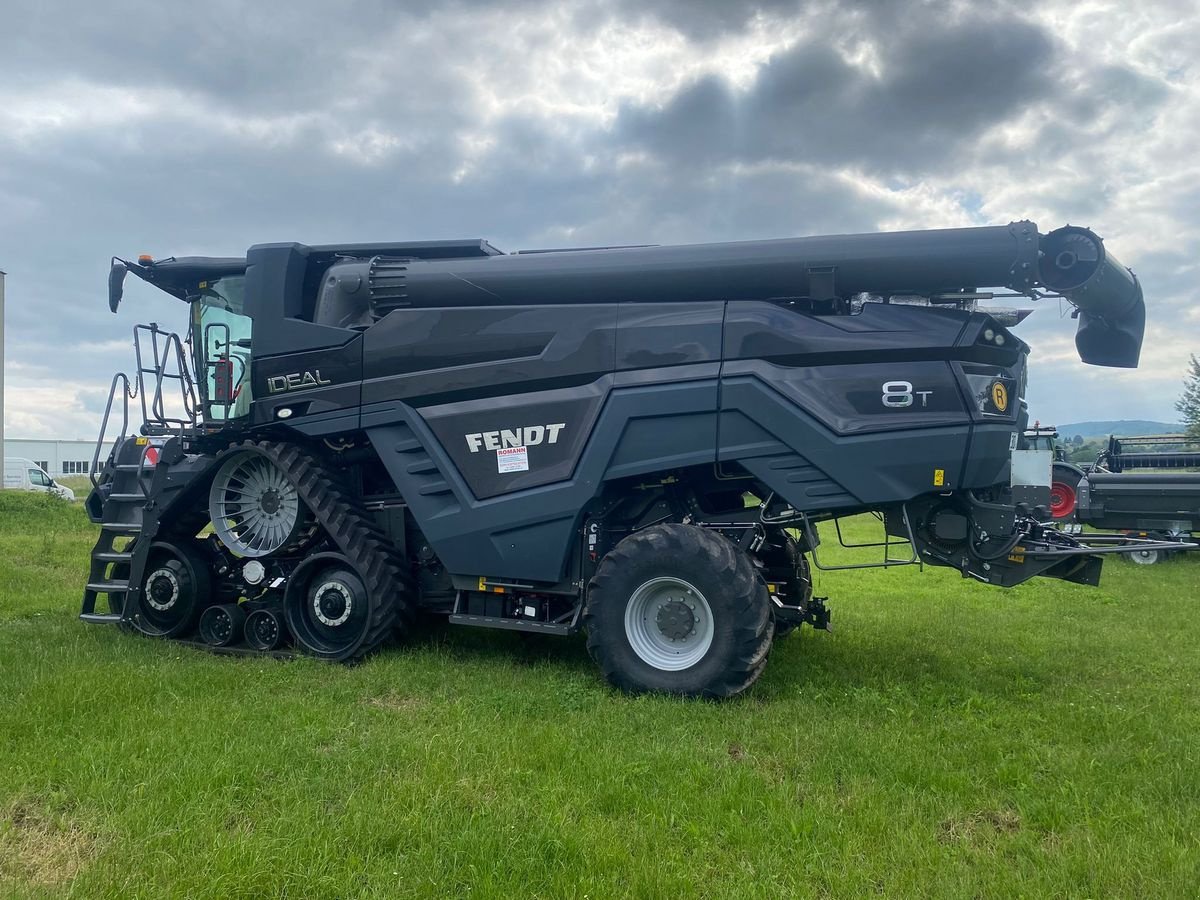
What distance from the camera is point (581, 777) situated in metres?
4.60

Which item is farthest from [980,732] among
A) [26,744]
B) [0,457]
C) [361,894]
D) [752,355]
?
[0,457]

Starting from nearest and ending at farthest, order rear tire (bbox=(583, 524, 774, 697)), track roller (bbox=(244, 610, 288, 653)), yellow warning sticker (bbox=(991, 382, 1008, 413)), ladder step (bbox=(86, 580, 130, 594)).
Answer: rear tire (bbox=(583, 524, 774, 697)) < yellow warning sticker (bbox=(991, 382, 1008, 413)) < track roller (bbox=(244, 610, 288, 653)) < ladder step (bbox=(86, 580, 130, 594))

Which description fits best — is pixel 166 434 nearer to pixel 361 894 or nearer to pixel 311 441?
pixel 311 441

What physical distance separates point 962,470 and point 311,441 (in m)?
5.52

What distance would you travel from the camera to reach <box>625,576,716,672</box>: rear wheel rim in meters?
6.37

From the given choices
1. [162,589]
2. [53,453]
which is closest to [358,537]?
[162,589]

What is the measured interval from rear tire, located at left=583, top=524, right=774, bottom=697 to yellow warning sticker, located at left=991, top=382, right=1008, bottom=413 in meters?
2.12

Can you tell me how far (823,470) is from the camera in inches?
245

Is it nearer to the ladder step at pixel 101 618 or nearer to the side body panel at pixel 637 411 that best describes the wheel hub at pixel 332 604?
the side body panel at pixel 637 411

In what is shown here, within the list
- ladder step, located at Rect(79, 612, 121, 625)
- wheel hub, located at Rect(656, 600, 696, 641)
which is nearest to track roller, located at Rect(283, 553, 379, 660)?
ladder step, located at Rect(79, 612, 121, 625)

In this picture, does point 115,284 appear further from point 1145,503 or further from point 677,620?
point 1145,503

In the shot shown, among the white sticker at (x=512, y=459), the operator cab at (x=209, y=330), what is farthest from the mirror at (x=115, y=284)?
the white sticker at (x=512, y=459)

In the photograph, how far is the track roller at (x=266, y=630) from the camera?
7898 mm

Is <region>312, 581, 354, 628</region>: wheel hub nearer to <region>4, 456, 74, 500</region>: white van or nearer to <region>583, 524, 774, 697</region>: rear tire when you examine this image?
<region>583, 524, 774, 697</region>: rear tire
